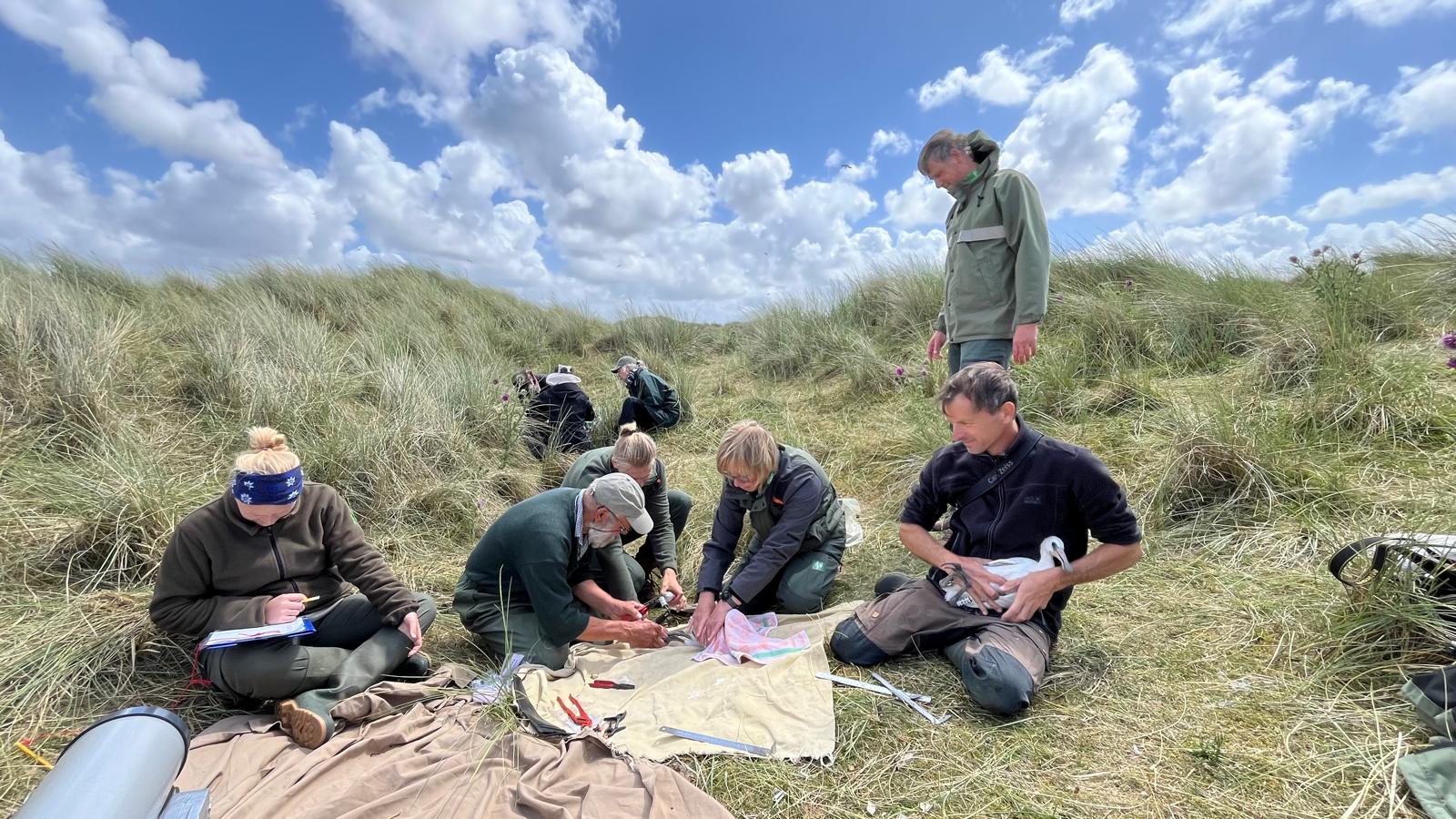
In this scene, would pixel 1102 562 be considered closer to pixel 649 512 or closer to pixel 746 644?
pixel 746 644

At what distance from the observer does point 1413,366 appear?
3.77 m

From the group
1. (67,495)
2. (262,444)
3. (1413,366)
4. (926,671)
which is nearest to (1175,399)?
(1413,366)

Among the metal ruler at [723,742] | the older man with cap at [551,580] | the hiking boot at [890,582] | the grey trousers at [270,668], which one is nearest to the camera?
the metal ruler at [723,742]

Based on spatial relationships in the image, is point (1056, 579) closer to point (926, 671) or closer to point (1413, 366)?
point (926, 671)

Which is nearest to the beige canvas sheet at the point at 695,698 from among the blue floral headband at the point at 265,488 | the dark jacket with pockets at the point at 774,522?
the dark jacket with pockets at the point at 774,522

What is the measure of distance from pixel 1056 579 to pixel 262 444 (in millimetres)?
2982

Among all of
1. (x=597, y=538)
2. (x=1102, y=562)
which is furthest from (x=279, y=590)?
(x=1102, y=562)

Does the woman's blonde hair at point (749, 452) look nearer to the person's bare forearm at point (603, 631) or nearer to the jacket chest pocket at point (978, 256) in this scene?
the person's bare forearm at point (603, 631)

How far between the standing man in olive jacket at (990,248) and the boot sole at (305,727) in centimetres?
322

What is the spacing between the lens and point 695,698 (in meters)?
2.48

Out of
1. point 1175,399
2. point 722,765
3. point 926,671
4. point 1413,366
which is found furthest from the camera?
point 1175,399

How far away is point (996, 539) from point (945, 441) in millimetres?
2127

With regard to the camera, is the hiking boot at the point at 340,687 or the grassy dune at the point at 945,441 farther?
the hiking boot at the point at 340,687

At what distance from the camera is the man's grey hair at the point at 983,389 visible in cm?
228
